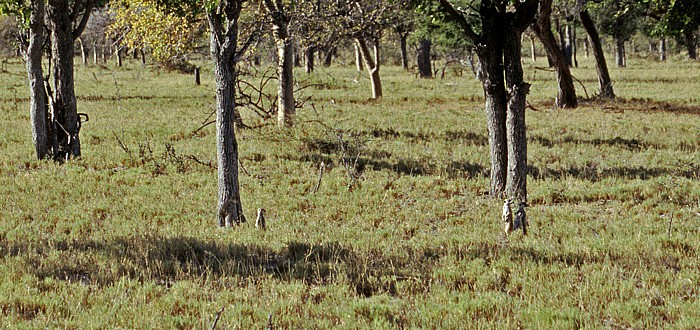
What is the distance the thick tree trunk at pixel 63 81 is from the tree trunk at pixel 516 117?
9.38m

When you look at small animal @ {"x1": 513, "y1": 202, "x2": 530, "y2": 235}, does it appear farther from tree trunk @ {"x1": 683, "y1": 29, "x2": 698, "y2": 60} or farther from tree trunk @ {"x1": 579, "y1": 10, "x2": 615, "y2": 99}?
tree trunk @ {"x1": 579, "y1": 10, "x2": 615, "y2": 99}

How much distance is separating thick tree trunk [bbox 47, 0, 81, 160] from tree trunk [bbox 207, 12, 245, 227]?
Answer: 664 cm

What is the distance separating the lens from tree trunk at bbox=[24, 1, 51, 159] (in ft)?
48.3

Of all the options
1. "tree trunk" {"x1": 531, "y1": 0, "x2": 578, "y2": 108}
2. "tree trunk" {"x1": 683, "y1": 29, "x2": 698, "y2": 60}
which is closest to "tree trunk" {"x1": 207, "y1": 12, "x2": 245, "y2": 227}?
"tree trunk" {"x1": 683, "y1": 29, "x2": 698, "y2": 60}

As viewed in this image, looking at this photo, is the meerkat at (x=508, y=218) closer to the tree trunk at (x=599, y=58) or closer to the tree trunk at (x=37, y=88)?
the tree trunk at (x=37, y=88)

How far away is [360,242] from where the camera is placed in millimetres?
8336

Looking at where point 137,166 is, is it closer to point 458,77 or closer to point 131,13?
point 131,13

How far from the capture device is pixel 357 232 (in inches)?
360

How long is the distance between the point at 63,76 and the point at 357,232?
8984mm

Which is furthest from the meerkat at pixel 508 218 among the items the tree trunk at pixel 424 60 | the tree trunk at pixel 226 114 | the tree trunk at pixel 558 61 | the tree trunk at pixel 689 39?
the tree trunk at pixel 424 60

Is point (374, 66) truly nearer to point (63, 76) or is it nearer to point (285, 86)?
point (285, 86)

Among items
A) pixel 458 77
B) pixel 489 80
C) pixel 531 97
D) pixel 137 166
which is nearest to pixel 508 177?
pixel 489 80

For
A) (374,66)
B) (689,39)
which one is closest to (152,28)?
(374,66)

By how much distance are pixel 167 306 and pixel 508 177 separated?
6746 mm
